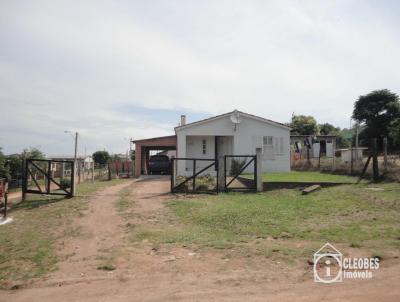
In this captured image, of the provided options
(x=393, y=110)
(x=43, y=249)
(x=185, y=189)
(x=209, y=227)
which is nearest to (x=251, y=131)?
(x=185, y=189)

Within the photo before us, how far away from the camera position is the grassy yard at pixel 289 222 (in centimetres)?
685

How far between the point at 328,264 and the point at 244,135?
1939 centimetres

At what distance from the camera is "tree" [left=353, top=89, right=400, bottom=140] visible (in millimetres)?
42625

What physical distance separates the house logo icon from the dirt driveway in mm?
169

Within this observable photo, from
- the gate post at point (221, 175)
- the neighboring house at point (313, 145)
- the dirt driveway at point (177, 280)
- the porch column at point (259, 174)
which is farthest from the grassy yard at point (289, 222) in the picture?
the neighboring house at point (313, 145)

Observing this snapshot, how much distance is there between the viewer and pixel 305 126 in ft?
208

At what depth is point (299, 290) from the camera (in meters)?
4.80

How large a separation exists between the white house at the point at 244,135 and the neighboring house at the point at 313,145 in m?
13.4

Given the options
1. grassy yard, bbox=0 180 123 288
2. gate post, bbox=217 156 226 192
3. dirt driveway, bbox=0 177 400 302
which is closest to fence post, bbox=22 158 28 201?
grassy yard, bbox=0 180 123 288

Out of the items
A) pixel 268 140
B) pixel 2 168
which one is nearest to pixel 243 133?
pixel 268 140

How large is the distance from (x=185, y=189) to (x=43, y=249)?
8242 millimetres

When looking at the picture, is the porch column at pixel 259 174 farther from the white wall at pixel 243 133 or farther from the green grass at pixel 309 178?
the white wall at pixel 243 133

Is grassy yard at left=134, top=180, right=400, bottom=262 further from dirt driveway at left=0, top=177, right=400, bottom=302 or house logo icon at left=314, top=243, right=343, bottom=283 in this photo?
dirt driveway at left=0, top=177, right=400, bottom=302

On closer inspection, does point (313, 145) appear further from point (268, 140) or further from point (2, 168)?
point (2, 168)
